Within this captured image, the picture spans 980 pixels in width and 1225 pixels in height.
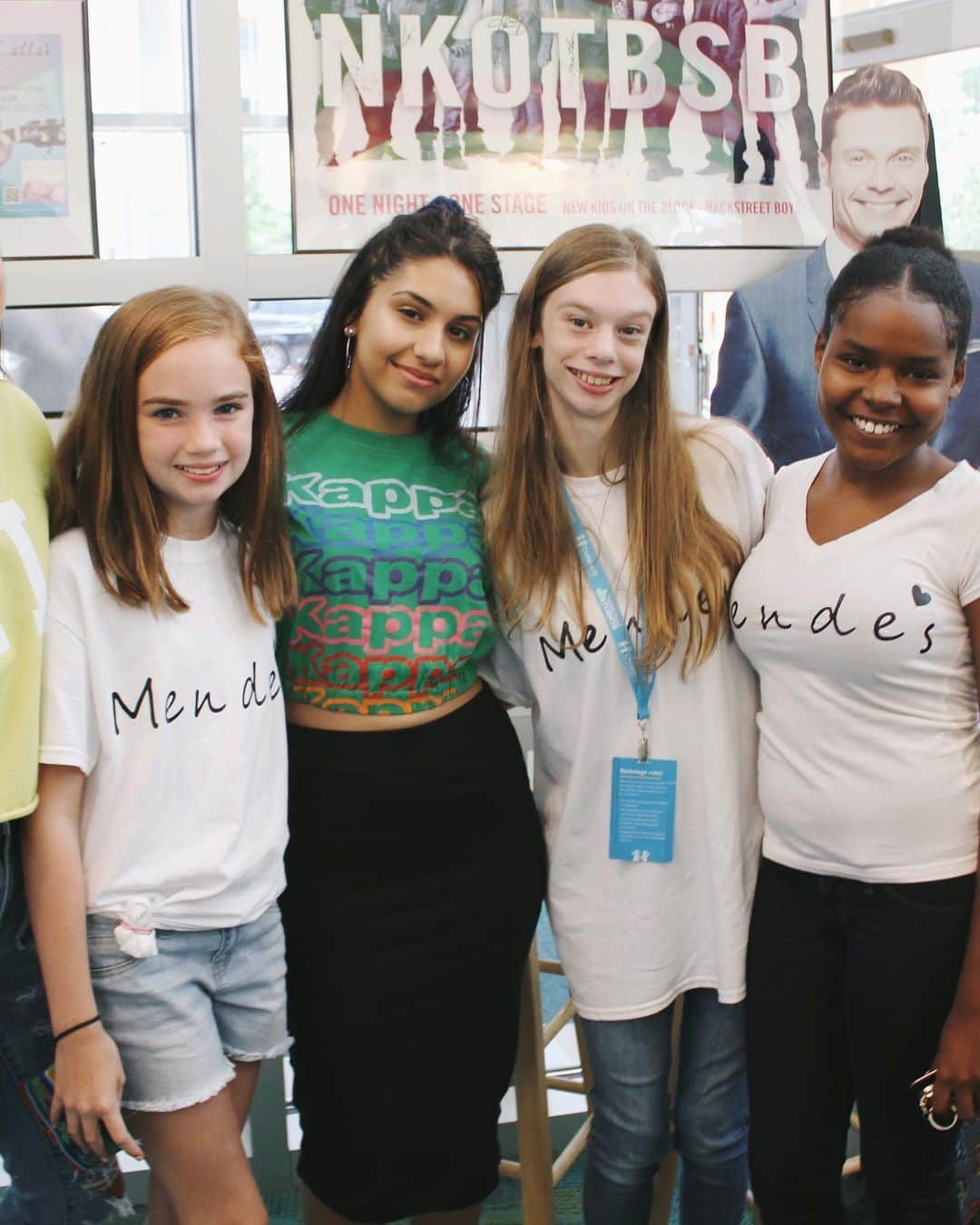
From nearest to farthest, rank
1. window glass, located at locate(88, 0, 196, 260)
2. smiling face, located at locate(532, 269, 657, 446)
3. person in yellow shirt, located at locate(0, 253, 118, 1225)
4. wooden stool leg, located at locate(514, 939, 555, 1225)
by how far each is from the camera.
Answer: person in yellow shirt, located at locate(0, 253, 118, 1225), smiling face, located at locate(532, 269, 657, 446), wooden stool leg, located at locate(514, 939, 555, 1225), window glass, located at locate(88, 0, 196, 260)

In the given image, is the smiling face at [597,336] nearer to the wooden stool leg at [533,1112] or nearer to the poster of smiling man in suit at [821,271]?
the poster of smiling man in suit at [821,271]

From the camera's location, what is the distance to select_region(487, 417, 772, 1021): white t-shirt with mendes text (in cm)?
157

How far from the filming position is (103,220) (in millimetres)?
1959

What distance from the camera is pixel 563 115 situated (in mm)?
2098

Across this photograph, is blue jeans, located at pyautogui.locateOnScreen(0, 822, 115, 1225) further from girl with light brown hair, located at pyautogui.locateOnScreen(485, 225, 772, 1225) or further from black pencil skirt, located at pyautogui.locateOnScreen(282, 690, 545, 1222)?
girl with light brown hair, located at pyautogui.locateOnScreen(485, 225, 772, 1225)

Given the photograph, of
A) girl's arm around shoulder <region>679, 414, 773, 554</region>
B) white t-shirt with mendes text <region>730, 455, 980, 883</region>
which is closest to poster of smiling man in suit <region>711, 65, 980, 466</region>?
girl's arm around shoulder <region>679, 414, 773, 554</region>

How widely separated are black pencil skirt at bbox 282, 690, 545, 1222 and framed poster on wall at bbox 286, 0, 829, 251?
0.98 m

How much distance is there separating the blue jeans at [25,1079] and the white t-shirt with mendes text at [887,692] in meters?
0.94

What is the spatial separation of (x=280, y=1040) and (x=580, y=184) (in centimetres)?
156

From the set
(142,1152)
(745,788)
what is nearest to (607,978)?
(745,788)

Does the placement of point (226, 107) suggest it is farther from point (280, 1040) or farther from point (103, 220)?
point (280, 1040)

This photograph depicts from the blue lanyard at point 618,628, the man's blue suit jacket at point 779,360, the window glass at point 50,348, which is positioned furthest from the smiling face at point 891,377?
the window glass at point 50,348

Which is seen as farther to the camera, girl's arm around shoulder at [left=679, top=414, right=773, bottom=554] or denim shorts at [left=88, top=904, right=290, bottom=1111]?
girl's arm around shoulder at [left=679, top=414, right=773, bottom=554]

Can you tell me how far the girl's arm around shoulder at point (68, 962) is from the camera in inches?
49.3
